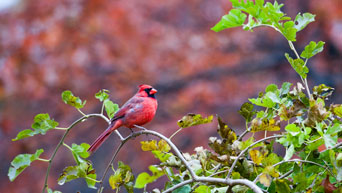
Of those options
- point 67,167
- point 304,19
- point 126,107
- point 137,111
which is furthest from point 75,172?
point 137,111

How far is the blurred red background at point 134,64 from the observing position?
4.39 metres

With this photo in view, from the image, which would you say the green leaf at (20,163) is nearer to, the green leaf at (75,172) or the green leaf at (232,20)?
the green leaf at (75,172)

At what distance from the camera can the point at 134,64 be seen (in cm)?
464

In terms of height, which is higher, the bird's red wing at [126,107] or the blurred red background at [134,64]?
the blurred red background at [134,64]

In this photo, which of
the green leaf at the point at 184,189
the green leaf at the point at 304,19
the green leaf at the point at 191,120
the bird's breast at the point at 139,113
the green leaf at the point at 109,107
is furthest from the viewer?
the bird's breast at the point at 139,113

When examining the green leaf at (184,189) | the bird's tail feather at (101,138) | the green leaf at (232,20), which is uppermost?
the bird's tail feather at (101,138)

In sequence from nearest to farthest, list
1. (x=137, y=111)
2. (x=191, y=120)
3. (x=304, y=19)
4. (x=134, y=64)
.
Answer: (x=191, y=120)
(x=304, y=19)
(x=137, y=111)
(x=134, y=64)

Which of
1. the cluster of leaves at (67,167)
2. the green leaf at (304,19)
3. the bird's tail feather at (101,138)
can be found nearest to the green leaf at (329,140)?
the green leaf at (304,19)

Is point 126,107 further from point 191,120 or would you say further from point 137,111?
point 191,120

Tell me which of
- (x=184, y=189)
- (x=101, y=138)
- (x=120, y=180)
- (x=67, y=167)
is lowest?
(x=184, y=189)

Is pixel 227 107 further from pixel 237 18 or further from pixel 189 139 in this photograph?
pixel 237 18

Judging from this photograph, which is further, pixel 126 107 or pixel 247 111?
pixel 126 107

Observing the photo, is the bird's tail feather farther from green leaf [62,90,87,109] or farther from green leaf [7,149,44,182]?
green leaf [7,149,44,182]

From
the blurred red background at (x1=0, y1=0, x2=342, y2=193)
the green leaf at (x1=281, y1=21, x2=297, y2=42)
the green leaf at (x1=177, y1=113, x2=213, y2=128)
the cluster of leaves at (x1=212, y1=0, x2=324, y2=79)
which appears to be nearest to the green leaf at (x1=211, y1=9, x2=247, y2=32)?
the cluster of leaves at (x1=212, y1=0, x2=324, y2=79)
